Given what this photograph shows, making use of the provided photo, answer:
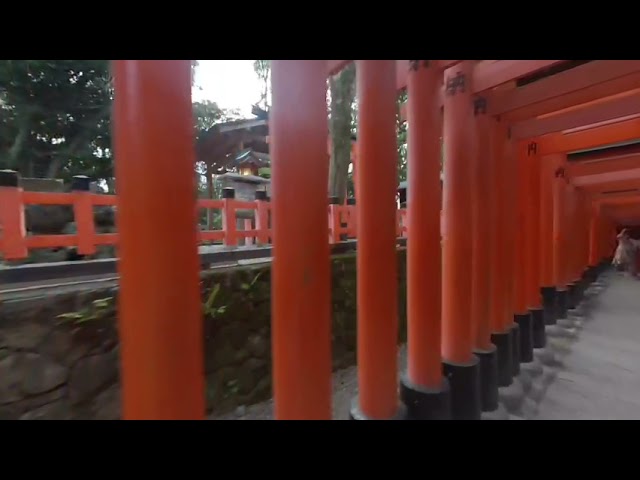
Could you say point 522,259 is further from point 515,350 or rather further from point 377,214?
point 377,214

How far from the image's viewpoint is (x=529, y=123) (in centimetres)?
320

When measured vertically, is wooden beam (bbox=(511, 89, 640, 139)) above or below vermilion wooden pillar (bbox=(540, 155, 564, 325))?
above

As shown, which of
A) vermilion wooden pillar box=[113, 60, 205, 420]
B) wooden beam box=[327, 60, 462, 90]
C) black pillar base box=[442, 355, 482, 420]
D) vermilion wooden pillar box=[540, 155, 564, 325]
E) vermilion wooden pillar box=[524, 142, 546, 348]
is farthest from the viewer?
vermilion wooden pillar box=[540, 155, 564, 325]

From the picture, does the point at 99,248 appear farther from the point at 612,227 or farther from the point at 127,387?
the point at 612,227

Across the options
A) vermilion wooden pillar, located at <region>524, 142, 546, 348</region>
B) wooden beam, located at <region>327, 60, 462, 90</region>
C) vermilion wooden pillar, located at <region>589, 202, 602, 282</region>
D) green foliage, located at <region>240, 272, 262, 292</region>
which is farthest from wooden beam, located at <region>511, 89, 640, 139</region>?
vermilion wooden pillar, located at <region>589, 202, 602, 282</region>

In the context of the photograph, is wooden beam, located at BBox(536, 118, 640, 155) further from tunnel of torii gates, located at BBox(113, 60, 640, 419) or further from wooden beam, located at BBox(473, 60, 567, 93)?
wooden beam, located at BBox(473, 60, 567, 93)

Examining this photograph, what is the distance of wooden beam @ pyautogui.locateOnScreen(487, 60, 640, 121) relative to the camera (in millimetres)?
2205

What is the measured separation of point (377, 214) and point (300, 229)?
58 centimetres

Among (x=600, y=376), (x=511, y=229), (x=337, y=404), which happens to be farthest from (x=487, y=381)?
(x=337, y=404)

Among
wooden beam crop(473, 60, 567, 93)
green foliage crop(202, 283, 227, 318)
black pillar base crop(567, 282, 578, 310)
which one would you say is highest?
wooden beam crop(473, 60, 567, 93)

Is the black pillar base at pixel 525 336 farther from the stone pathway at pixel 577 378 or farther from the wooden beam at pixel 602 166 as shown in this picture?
the wooden beam at pixel 602 166

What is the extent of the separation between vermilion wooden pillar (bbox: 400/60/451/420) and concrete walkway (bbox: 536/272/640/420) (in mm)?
1104

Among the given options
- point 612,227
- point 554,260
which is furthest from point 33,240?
point 612,227

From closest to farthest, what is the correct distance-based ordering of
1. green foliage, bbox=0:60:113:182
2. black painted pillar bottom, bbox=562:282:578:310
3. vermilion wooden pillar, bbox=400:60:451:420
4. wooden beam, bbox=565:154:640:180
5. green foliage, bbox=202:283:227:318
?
1. vermilion wooden pillar, bbox=400:60:451:420
2. green foliage, bbox=202:283:227:318
3. wooden beam, bbox=565:154:640:180
4. black painted pillar bottom, bbox=562:282:578:310
5. green foliage, bbox=0:60:113:182
